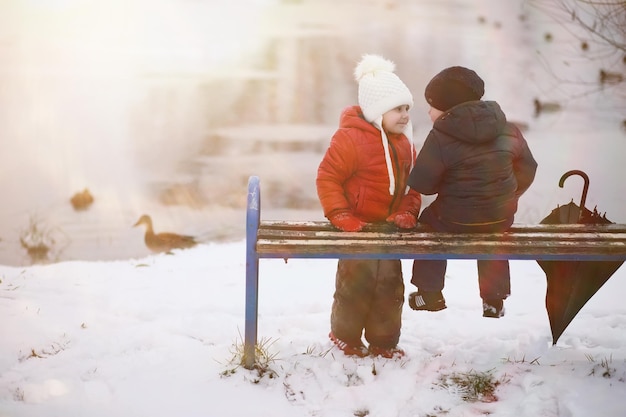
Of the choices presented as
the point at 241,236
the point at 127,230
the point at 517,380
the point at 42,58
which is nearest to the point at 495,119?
the point at 517,380

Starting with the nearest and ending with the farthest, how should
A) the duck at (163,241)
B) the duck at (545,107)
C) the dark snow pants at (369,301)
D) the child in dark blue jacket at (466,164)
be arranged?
the child in dark blue jacket at (466,164)
the dark snow pants at (369,301)
the duck at (163,241)
the duck at (545,107)

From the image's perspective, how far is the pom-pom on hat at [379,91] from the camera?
3432 millimetres

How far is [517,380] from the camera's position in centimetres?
344

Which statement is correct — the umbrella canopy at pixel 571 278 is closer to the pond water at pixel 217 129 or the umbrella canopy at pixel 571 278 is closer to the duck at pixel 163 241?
the pond water at pixel 217 129

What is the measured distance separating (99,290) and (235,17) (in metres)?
18.4

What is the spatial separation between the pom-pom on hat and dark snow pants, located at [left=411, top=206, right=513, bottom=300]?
2.06 ft

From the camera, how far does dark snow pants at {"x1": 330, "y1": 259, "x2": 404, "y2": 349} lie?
3.59 m

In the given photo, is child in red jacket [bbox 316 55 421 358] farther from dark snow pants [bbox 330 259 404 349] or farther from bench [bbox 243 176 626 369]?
bench [bbox 243 176 626 369]

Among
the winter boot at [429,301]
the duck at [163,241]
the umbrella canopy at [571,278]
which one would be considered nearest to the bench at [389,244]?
the umbrella canopy at [571,278]

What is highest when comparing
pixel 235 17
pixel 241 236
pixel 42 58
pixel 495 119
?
pixel 235 17

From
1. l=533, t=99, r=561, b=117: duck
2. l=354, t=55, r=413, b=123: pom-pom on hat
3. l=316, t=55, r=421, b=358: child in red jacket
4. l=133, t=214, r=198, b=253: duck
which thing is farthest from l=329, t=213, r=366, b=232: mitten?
l=533, t=99, r=561, b=117: duck

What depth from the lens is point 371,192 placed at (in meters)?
3.54

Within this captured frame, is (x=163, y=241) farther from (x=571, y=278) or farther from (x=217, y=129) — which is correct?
(x=571, y=278)

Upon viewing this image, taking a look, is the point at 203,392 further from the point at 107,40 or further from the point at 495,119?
the point at 107,40
